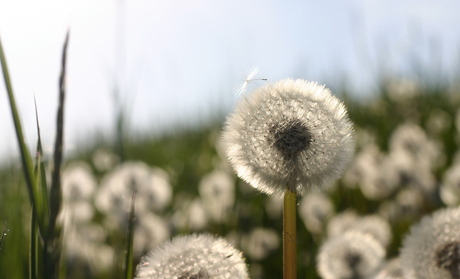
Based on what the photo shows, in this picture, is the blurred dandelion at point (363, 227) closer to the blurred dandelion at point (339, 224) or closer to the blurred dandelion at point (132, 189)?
the blurred dandelion at point (339, 224)

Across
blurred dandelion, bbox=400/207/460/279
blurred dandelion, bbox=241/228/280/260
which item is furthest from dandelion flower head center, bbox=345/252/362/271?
blurred dandelion, bbox=241/228/280/260

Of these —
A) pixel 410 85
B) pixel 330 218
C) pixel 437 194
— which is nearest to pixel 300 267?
pixel 330 218

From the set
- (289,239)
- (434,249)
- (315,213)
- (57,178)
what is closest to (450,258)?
(434,249)

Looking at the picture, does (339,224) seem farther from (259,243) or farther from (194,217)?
(194,217)

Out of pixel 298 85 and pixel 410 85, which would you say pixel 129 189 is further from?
pixel 410 85

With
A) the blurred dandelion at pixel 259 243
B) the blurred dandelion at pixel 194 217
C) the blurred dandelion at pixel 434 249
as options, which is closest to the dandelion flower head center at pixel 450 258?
the blurred dandelion at pixel 434 249

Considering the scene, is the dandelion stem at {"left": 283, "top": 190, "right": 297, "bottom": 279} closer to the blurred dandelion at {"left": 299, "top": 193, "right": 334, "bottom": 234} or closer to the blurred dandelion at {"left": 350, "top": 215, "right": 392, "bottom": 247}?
the blurred dandelion at {"left": 350, "top": 215, "right": 392, "bottom": 247}
